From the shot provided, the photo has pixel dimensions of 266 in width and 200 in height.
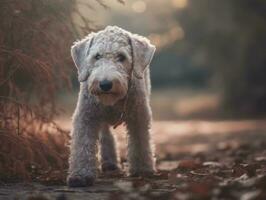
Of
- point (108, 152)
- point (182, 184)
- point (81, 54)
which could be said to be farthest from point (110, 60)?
point (108, 152)

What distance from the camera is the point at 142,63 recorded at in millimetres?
6879

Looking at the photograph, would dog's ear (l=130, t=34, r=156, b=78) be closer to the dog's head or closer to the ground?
the dog's head

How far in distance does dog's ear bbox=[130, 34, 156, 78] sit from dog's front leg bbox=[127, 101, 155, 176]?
1.54 feet

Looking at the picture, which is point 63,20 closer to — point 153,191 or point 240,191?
point 153,191

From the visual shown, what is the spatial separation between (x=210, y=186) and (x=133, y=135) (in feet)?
7.19

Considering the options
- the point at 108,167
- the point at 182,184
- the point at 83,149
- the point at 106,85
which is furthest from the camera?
the point at 108,167

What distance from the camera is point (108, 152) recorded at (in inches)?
326

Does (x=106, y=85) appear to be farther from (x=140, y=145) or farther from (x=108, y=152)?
(x=108, y=152)

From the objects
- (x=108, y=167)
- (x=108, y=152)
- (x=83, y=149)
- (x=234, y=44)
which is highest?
(x=234, y=44)

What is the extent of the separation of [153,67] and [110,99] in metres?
38.4

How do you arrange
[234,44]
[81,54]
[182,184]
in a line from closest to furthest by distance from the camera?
[182,184] → [81,54] → [234,44]

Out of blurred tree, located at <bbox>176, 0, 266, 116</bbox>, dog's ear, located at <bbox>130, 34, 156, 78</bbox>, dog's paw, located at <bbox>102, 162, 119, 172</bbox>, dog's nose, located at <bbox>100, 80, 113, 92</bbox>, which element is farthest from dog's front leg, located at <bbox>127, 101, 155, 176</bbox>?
blurred tree, located at <bbox>176, 0, 266, 116</bbox>

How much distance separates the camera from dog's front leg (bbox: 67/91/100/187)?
6.49 meters

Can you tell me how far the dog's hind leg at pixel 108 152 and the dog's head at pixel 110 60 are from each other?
1567 millimetres
